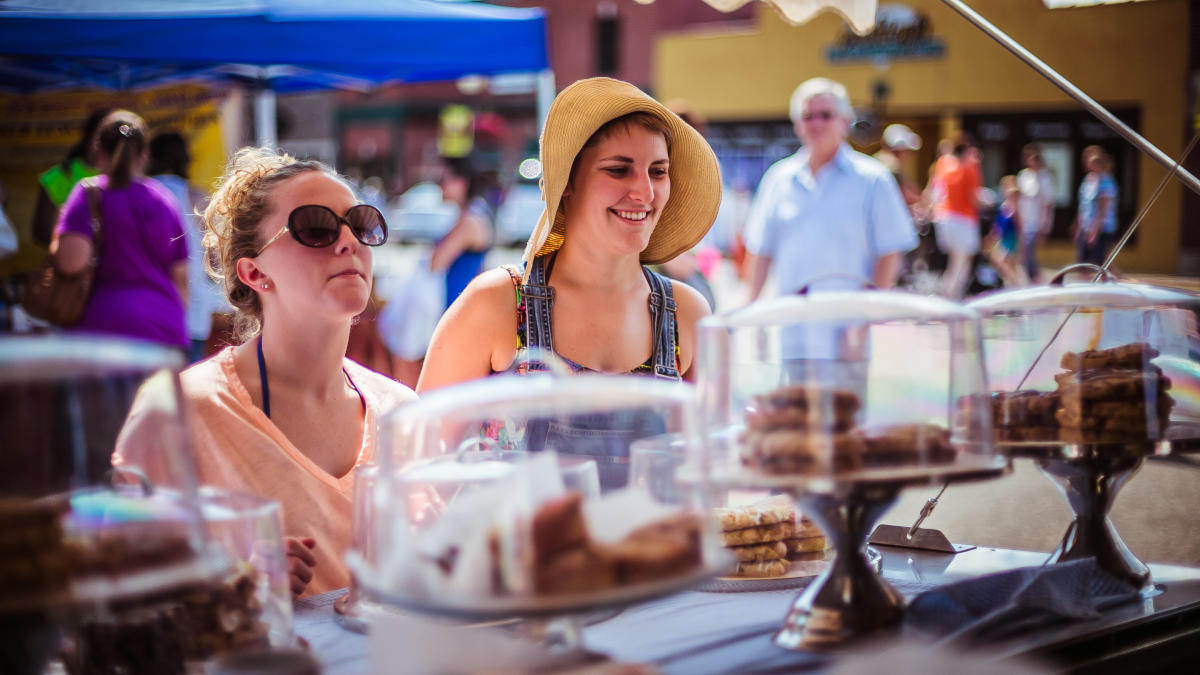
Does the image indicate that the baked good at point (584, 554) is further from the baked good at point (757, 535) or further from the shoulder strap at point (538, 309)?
the shoulder strap at point (538, 309)

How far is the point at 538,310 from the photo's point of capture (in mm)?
2768

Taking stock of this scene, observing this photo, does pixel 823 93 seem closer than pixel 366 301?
No

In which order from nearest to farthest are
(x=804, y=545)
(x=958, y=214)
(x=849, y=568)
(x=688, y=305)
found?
(x=849, y=568) < (x=804, y=545) < (x=688, y=305) < (x=958, y=214)

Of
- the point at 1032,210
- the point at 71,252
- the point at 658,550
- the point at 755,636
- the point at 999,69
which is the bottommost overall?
the point at 755,636

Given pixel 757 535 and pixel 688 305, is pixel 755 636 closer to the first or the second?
pixel 757 535

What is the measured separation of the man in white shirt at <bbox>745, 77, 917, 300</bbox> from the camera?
18.8ft

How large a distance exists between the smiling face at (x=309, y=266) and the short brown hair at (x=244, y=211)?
29 mm

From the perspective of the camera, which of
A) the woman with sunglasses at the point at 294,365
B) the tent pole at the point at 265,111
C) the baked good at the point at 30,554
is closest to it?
the baked good at the point at 30,554

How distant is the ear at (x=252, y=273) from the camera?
8.13 ft

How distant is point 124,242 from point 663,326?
10.4ft

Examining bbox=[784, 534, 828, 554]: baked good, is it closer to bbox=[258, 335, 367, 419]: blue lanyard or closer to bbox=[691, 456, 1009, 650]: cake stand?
bbox=[691, 456, 1009, 650]: cake stand

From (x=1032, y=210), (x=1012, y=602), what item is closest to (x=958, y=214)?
(x=1032, y=210)

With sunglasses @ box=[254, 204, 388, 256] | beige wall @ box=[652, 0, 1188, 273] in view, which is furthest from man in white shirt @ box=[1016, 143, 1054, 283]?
sunglasses @ box=[254, 204, 388, 256]

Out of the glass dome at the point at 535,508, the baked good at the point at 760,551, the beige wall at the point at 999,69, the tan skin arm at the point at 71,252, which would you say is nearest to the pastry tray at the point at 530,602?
the glass dome at the point at 535,508
